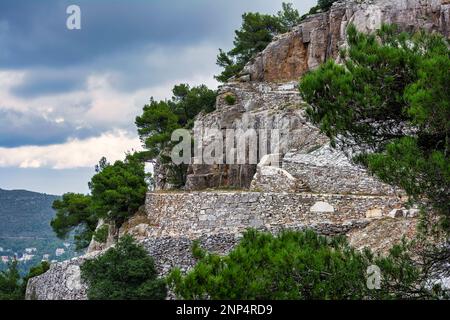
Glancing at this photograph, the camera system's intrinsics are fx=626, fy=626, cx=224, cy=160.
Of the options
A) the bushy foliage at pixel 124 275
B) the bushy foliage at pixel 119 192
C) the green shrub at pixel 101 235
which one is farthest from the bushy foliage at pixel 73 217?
the bushy foliage at pixel 124 275

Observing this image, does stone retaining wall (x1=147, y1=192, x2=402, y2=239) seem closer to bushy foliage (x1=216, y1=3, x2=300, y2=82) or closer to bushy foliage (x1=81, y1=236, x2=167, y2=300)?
bushy foliage (x1=81, y1=236, x2=167, y2=300)

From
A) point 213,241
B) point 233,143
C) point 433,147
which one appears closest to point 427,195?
point 433,147

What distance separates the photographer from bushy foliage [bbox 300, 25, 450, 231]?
9883 millimetres

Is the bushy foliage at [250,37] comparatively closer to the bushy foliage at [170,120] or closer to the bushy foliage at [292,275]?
the bushy foliage at [170,120]

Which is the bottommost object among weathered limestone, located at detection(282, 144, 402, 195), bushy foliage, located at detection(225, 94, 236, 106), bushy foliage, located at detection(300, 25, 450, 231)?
weathered limestone, located at detection(282, 144, 402, 195)

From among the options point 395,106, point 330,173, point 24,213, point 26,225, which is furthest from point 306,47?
point 26,225

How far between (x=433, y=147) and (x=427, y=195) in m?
1.19

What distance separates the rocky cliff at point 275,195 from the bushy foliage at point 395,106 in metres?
4.29

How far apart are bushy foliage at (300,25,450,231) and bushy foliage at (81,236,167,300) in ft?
22.8

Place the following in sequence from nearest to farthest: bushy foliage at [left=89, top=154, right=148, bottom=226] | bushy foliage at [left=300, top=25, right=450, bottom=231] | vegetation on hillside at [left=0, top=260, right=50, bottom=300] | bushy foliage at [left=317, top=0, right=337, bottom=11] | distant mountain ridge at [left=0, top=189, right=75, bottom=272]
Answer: bushy foliage at [left=300, top=25, right=450, bottom=231], vegetation on hillside at [left=0, top=260, right=50, bottom=300], bushy foliage at [left=89, top=154, right=148, bottom=226], bushy foliage at [left=317, top=0, right=337, bottom=11], distant mountain ridge at [left=0, top=189, right=75, bottom=272]

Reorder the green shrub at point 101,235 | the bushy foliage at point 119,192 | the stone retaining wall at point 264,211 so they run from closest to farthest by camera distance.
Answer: the stone retaining wall at point 264,211, the bushy foliage at point 119,192, the green shrub at point 101,235

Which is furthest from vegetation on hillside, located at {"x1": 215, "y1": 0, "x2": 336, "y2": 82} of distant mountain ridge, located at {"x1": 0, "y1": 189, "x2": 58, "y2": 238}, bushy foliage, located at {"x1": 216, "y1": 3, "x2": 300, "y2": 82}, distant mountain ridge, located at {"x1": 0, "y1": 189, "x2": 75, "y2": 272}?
distant mountain ridge, located at {"x1": 0, "y1": 189, "x2": 58, "y2": 238}

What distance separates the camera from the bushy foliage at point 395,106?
988cm

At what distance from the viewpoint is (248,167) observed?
2608 cm
